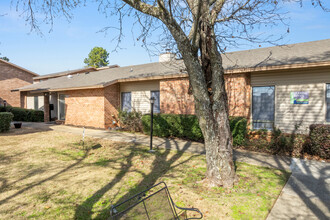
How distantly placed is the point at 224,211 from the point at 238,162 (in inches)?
120

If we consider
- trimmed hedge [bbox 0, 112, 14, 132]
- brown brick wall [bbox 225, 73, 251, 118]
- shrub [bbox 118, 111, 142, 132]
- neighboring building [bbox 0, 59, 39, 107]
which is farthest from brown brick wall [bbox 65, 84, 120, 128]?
neighboring building [bbox 0, 59, 39, 107]

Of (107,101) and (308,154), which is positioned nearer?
(308,154)

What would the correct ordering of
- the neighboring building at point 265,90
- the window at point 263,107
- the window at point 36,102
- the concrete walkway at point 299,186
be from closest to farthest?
1. the concrete walkway at point 299,186
2. the neighboring building at point 265,90
3. the window at point 263,107
4. the window at point 36,102

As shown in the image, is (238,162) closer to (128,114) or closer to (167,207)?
(167,207)

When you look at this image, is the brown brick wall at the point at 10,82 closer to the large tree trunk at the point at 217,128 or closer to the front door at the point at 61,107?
the front door at the point at 61,107

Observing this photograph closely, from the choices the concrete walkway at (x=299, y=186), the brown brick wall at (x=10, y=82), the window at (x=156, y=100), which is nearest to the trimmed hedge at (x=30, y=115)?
the brown brick wall at (x=10, y=82)

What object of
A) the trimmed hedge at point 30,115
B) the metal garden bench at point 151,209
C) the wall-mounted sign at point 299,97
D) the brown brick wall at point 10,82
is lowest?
the metal garden bench at point 151,209

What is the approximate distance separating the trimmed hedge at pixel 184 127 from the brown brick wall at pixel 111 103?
3382mm

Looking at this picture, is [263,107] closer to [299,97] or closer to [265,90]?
[265,90]

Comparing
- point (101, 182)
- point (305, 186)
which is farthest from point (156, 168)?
point (305, 186)

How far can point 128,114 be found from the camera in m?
13.2

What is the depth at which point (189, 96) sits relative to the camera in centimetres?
1137

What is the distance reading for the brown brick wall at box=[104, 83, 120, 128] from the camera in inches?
525

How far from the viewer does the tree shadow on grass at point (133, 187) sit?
4.03 metres
